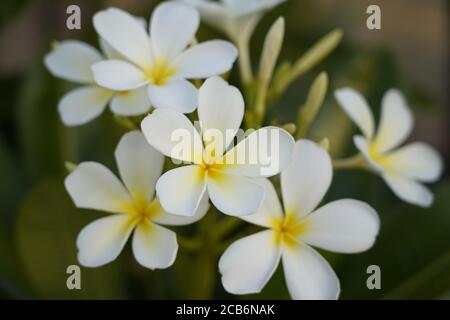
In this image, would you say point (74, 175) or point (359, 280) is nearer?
point (74, 175)

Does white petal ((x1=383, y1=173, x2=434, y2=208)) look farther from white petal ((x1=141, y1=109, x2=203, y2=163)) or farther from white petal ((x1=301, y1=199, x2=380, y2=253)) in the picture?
white petal ((x1=141, y1=109, x2=203, y2=163))

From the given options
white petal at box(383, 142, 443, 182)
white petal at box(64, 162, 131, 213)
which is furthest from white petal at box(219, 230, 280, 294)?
white petal at box(383, 142, 443, 182)

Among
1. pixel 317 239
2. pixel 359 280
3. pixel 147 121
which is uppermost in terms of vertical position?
pixel 147 121

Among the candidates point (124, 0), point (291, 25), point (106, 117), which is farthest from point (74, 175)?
point (124, 0)

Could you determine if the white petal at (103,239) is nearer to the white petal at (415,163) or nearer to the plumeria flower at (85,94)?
the plumeria flower at (85,94)

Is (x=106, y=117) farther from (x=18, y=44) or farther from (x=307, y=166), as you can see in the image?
(x=18, y=44)

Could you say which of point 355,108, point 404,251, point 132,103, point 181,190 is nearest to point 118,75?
point 132,103

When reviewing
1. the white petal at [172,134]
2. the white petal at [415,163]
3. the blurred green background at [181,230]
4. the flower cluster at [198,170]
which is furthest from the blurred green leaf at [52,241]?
the white petal at [415,163]
